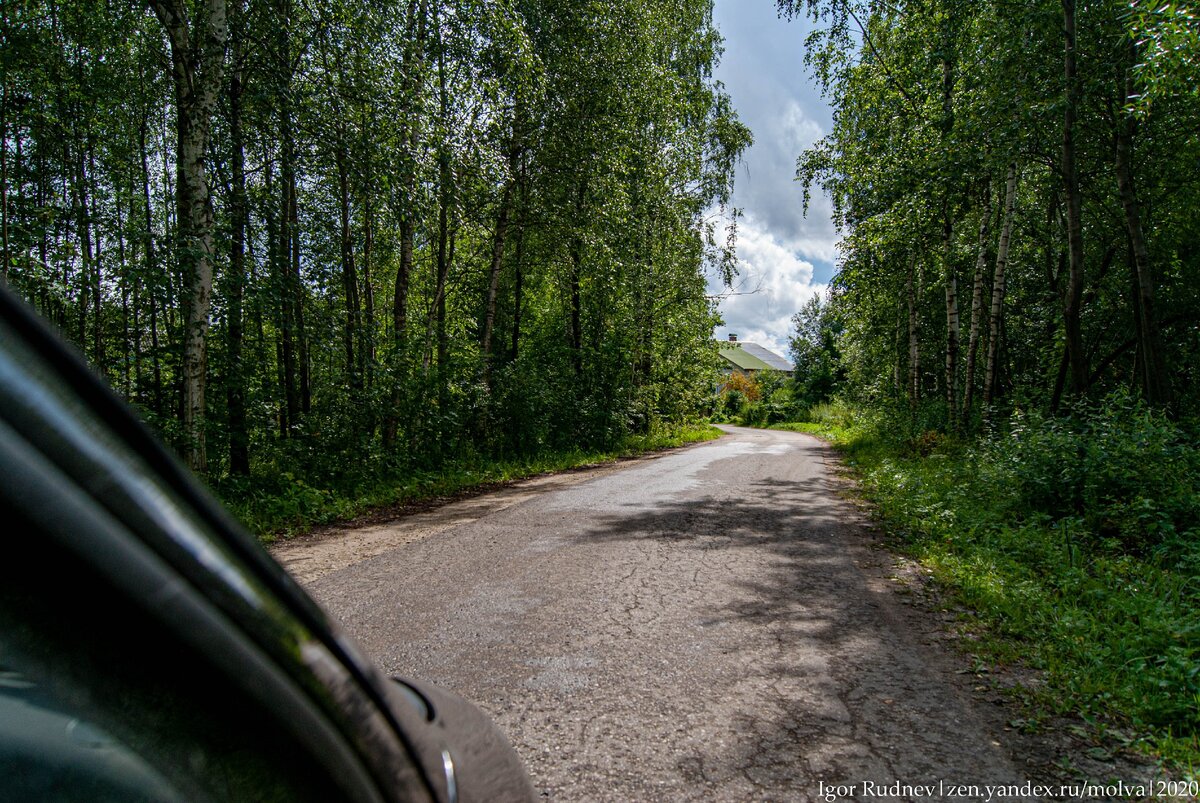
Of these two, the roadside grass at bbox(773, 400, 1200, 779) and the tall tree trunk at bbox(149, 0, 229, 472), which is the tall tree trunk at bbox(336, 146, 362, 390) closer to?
the tall tree trunk at bbox(149, 0, 229, 472)

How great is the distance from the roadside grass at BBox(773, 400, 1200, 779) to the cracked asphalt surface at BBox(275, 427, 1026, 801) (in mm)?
548

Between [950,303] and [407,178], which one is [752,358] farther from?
[407,178]

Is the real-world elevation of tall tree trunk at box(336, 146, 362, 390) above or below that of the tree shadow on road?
above

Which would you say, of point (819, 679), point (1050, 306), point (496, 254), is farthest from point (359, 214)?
point (1050, 306)

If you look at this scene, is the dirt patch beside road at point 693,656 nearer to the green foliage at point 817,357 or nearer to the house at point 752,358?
the green foliage at point 817,357

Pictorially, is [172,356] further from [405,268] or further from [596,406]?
[596,406]

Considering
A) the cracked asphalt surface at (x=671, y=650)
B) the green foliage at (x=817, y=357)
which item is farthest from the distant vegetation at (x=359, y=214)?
the green foliage at (x=817, y=357)

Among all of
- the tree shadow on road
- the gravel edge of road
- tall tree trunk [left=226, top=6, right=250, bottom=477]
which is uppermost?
tall tree trunk [left=226, top=6, right=250, bottom=477]

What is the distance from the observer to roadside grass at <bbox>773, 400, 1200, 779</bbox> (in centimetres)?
309

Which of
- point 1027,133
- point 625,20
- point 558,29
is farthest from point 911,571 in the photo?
point 625,20

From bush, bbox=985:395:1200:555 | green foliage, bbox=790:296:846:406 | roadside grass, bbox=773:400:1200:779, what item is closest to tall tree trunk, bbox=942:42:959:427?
roadside grass, bbox=773:400:1200:779

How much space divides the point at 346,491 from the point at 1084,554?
8823 millimetres

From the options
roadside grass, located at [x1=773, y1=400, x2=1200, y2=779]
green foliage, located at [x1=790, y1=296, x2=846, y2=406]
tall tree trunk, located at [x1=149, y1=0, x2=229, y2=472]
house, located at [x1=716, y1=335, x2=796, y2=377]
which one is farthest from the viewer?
house, located at [x1=716, y1=335, x2=796, y2=377]

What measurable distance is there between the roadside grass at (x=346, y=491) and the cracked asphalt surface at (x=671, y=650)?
797 mm
